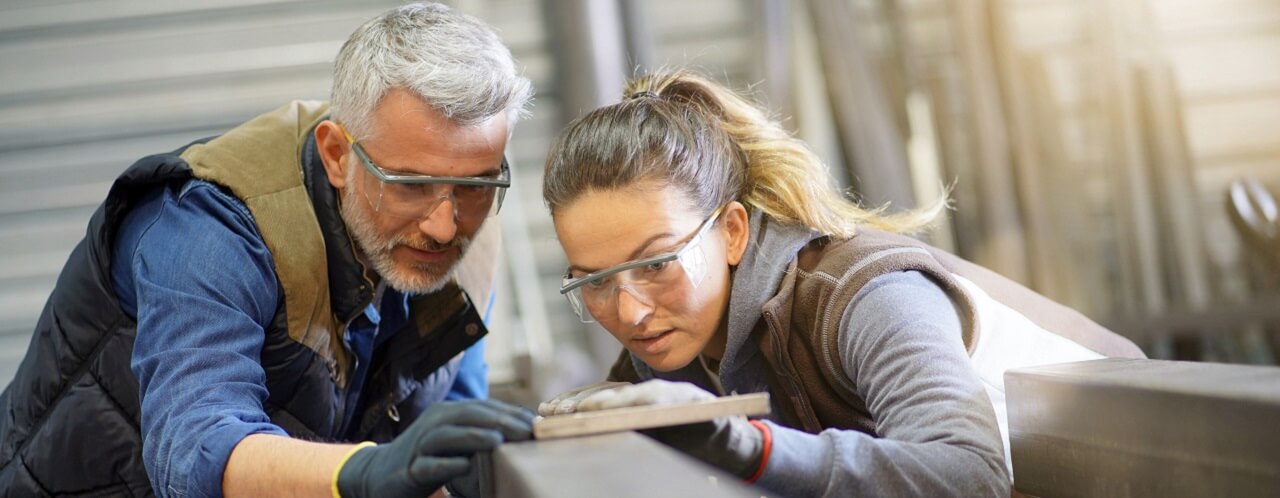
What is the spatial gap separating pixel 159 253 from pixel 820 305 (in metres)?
1.03

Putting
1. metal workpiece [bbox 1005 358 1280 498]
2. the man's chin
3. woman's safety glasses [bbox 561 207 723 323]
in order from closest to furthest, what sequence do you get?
metal workpiece [bbox 1005 358 1280 498]
woman's safety glasses [bbox 561 207 723 323]
the man's chin

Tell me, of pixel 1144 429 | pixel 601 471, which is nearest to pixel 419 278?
pixel 601 471

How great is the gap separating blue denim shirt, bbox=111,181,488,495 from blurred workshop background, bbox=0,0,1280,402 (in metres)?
2.58

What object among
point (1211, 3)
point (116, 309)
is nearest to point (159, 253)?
point (116, 309)

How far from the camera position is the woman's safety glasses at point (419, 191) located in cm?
212

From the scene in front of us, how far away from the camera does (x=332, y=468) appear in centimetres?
158

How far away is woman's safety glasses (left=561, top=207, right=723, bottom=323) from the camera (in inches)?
74.0

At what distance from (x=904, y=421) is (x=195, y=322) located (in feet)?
3.41

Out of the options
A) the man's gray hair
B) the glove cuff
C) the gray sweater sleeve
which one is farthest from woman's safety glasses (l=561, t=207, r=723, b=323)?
the glove cuff

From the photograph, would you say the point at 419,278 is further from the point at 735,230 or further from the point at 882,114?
the point at 882,114

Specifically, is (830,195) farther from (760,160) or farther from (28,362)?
(28,362)

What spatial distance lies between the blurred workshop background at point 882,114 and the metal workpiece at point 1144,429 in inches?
122

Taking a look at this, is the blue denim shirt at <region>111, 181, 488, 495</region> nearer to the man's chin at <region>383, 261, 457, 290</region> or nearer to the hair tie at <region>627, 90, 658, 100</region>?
the man's chin at <region>383, 261, 457, 290</region>

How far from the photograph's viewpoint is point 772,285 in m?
1.86
